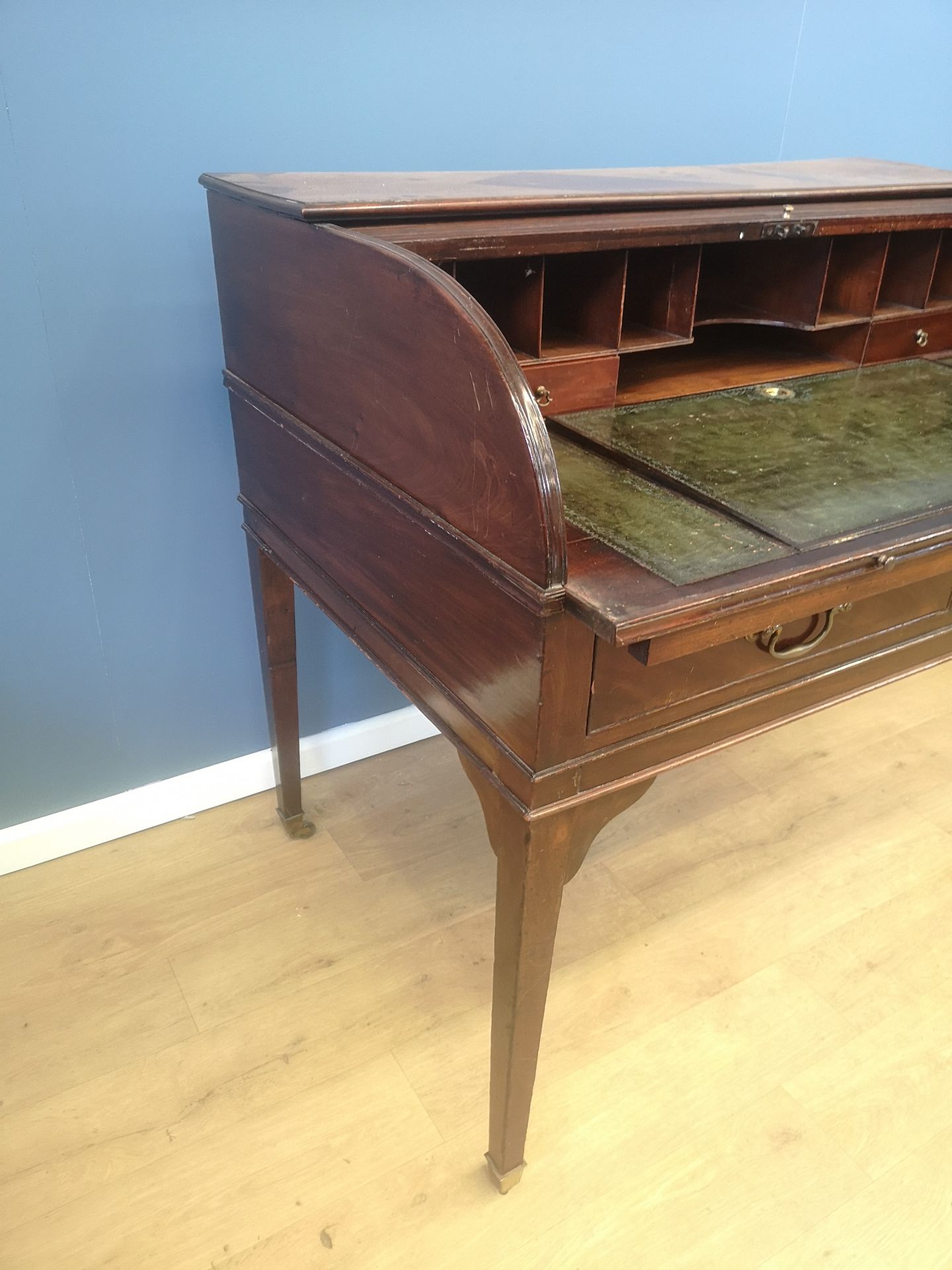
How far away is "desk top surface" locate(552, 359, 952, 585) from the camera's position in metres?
0.84

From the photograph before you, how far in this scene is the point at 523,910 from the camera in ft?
3.11

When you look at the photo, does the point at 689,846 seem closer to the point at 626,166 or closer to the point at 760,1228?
the point at 760,1228

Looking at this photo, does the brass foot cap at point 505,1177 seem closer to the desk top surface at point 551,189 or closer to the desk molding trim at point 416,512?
the desk molding trim at point 416,512

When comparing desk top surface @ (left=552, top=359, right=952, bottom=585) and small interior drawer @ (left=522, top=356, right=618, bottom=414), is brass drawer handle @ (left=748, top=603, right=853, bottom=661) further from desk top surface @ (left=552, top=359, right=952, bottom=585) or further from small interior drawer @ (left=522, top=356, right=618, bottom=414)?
small interior drawer @ (left=522, top=356, right=618, bottom=414)

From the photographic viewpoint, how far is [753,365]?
1.32 metres

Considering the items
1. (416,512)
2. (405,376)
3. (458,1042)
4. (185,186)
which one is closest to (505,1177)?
(458,1042)

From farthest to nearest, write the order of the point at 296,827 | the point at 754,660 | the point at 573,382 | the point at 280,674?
the point at 296,827
the point at 280,674
the point at 573,382
the point at 754,660

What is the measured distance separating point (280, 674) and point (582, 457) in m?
0.77

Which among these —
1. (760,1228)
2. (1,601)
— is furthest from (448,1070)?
(1,601)

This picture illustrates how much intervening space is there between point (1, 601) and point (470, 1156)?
1026 millimetres

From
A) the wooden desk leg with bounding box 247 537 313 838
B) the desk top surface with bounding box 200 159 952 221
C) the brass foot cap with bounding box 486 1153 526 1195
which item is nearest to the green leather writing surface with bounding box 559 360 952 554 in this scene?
the desk top surface with bounding box 200 159 952 221

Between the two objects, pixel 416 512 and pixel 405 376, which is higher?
pixel 405 376

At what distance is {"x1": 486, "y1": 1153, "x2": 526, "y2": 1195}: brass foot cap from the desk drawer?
0.64 metres

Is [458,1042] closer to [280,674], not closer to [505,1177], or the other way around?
[505,1177]
